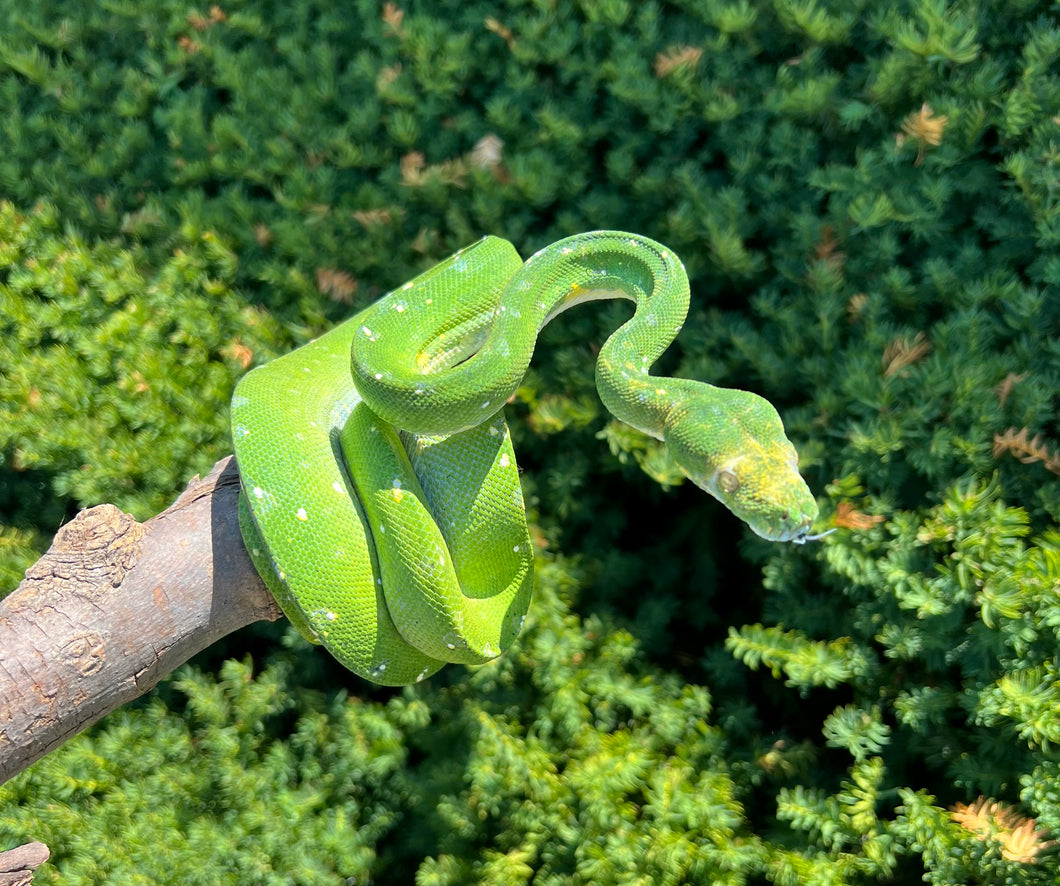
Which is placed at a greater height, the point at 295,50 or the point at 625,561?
the point at 295,50

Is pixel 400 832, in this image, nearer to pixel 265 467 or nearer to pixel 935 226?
pixel 265 467

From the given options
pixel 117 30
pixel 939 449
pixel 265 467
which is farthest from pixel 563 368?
pixel 117 30

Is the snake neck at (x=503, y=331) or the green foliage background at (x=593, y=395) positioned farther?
the green foliage background at (x=593, y=395)

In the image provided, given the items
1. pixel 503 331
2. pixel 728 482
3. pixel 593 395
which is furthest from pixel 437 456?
pixel 593 395

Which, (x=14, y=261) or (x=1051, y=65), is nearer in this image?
(x=1051, y=65)

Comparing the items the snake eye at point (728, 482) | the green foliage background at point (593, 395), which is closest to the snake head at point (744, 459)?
the snake eye at point (728, 482)

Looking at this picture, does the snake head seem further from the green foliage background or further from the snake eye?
the green foliage background

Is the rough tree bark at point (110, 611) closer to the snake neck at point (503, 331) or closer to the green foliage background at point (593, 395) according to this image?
the snake neck at point (503, 331)
